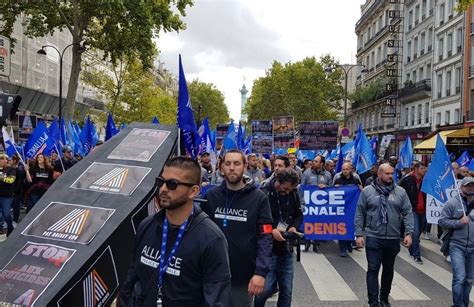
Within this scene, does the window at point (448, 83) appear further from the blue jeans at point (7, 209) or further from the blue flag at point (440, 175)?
the blue jeans at point (7, 209)

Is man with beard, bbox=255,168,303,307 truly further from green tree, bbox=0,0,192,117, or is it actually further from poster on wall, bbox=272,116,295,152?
green tree, bbox=0,0,192,117

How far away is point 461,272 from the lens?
240 inches

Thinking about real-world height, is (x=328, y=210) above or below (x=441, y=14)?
below

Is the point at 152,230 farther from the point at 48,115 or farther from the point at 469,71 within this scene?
the point at 48,115

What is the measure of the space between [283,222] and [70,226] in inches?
81.2

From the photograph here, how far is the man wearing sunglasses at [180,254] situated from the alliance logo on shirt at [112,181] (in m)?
1.95

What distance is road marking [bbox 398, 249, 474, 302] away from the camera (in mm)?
7938

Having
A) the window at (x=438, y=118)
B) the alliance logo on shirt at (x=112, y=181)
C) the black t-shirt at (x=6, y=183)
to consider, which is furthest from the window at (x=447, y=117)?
the alliance logo on shirt at (x=112, y=181)

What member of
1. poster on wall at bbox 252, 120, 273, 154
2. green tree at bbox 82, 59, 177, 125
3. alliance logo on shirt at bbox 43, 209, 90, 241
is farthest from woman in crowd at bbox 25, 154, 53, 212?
green tree at bbox 82, 59, 177, 125

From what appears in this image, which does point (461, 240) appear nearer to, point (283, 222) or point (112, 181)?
point (283, 222)

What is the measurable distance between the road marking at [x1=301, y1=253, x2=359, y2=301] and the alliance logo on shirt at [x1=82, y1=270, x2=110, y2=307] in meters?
3.37

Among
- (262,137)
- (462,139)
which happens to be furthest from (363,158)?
(462,139)

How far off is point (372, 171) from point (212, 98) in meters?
82.7

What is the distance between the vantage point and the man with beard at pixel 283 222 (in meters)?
5.31
